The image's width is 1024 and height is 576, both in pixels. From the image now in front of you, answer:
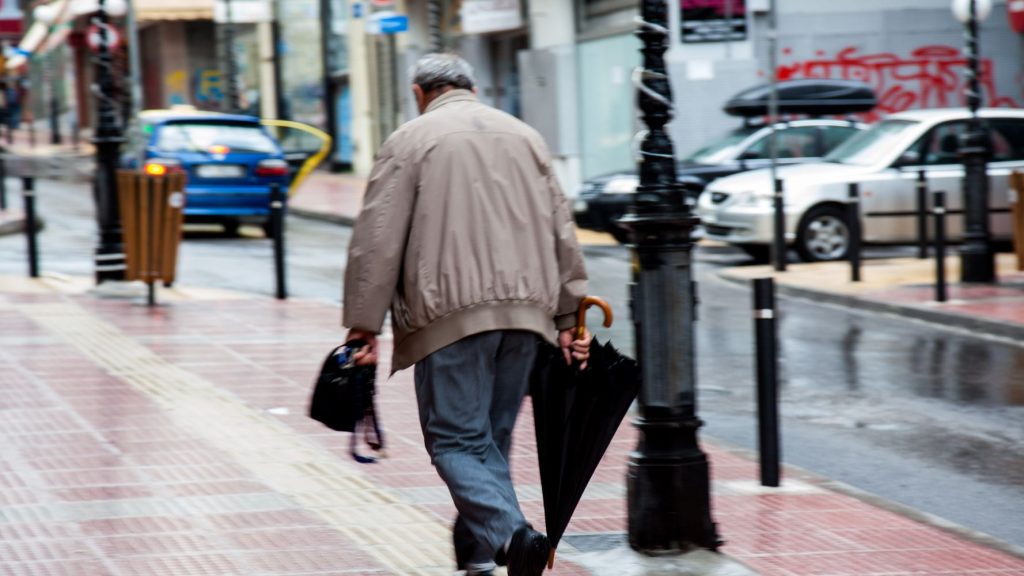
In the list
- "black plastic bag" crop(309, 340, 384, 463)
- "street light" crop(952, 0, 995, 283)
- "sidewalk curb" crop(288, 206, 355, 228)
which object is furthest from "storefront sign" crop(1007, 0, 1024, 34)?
"black plastic bag" crop(309, 340, 384, 463)

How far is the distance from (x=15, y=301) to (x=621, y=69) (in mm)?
14096

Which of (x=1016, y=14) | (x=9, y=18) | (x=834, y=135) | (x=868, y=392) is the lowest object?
(x=868, y=392)

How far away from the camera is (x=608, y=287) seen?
15.7 meters

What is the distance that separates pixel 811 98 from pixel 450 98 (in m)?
16.4

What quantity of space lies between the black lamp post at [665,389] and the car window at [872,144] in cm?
1256

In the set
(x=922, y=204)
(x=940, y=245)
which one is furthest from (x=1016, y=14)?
A: (x=940, y=245)

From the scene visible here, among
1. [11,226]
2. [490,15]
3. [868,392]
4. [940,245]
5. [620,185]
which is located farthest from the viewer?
[490,15]

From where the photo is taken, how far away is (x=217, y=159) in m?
20.5

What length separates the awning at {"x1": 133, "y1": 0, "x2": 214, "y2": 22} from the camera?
138 feet

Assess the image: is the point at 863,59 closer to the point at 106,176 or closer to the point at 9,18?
the point at 9,18

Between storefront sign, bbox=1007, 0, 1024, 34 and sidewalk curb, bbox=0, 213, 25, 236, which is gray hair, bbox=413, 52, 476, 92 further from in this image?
storefront sign, bbox=1007, 0, 1024, 34

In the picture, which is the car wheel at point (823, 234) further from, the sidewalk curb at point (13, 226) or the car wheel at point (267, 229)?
the sidewalk curb at point (13, 226)

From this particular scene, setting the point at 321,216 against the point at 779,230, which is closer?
the point at 779,230

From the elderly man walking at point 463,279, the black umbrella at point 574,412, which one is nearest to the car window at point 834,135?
the black umbrella at point 574,412
